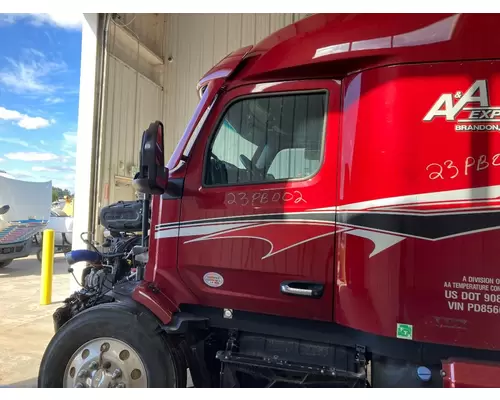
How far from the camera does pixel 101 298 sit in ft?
9.98

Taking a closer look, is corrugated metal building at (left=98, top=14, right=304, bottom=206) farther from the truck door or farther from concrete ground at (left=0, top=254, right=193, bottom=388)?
the truck door

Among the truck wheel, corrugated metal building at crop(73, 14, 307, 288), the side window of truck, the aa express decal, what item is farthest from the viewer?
corrugated metal building at crop(73, 14, 307, 288)

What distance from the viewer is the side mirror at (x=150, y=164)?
2395mm

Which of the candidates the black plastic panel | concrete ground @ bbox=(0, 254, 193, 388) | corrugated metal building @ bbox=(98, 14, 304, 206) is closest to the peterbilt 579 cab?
the black plastic panel

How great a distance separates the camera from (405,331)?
2.14 metres

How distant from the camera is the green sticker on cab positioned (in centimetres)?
214

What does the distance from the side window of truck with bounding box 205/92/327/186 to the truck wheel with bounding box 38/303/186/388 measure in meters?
1.08

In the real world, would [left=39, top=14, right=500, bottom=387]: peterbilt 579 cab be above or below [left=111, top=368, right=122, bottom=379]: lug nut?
above

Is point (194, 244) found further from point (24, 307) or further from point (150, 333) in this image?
point (24, 307)

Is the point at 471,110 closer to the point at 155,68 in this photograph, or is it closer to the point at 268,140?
the point at 268,140

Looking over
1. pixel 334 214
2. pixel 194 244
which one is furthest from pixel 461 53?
pixel 194 244

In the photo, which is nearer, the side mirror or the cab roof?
the cab roof

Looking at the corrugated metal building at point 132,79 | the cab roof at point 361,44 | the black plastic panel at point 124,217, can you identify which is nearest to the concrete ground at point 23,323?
the corrugated metal building at point 132,79

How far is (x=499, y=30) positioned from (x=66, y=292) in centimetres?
798
